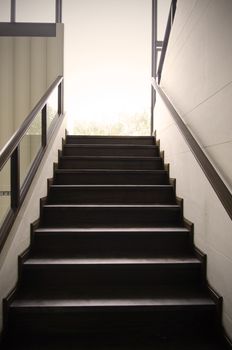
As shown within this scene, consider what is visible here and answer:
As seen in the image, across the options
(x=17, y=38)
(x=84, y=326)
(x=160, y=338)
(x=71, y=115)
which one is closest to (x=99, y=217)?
(x=84, y=326)

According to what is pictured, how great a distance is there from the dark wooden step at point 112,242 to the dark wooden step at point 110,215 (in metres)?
0.23

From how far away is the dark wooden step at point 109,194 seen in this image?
2.87m

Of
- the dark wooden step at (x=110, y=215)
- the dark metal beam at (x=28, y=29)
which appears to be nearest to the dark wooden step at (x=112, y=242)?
the dark wooden step at (x=110, y=215)

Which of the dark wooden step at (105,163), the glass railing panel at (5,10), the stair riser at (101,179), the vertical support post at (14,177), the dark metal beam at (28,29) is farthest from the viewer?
the glass railing panel at (5,10)

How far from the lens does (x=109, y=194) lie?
288cm

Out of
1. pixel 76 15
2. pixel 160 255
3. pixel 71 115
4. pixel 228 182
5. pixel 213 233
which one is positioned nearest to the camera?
pixel 228 182

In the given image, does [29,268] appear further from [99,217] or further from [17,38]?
[17,38]

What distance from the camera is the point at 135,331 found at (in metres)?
1.78

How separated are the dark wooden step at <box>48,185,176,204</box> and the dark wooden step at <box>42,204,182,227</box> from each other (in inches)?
10.1

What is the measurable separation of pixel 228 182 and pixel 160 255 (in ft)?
2.81

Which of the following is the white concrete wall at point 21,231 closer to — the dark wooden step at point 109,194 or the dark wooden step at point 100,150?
the dark wooden step at point 109,194

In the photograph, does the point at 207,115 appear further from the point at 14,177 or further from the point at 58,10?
the point at 58,10

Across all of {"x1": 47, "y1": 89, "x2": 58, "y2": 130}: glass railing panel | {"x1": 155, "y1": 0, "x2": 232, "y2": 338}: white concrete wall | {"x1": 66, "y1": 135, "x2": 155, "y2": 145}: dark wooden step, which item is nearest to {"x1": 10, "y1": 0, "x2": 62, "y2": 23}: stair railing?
{"x1": 47, "y1": 89, "x2": 58, "y2": 130}: glass railing panel

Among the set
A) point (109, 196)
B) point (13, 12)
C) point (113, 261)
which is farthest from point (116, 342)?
point (13, 12)
